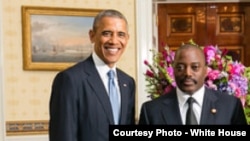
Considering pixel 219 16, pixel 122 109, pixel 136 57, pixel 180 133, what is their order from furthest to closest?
pixel 219 16
pixel 136 57
pixel 122 109
pixel 180 133

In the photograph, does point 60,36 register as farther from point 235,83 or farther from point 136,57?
point 235,83

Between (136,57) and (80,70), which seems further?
(136,57)

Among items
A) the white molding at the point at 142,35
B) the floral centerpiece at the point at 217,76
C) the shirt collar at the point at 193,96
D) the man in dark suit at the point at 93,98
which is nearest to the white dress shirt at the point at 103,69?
the man in dark suit at the point at 93,98

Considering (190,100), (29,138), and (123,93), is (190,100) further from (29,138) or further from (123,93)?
(29,138)

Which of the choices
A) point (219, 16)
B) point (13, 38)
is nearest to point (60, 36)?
point (13, 38)

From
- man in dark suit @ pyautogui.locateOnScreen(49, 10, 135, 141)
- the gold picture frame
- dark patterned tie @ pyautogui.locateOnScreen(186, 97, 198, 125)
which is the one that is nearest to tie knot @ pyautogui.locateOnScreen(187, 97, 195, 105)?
dark patterned tie @ pyautogui.locateOnScreen(186, 97, 198, 125)

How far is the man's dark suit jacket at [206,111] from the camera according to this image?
179 centimetres

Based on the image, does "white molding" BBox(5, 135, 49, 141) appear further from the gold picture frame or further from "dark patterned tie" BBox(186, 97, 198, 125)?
"dark patterned tie" BBox(186, 97, 198, 125)

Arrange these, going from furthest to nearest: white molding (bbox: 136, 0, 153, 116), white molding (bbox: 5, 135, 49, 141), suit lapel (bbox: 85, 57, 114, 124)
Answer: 1. white molding (bbox: 136, 0, 153, 116)
2. white molding (bbox: 5, 135, 49, 141)
3. suit lapel (bbox: 85, 57, 114, 124)

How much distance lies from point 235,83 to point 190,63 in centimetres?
55

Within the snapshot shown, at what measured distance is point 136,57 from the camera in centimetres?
425

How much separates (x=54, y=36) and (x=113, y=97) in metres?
2.06

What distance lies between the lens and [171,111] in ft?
5.90

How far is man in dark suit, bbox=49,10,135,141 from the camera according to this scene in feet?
6.74
